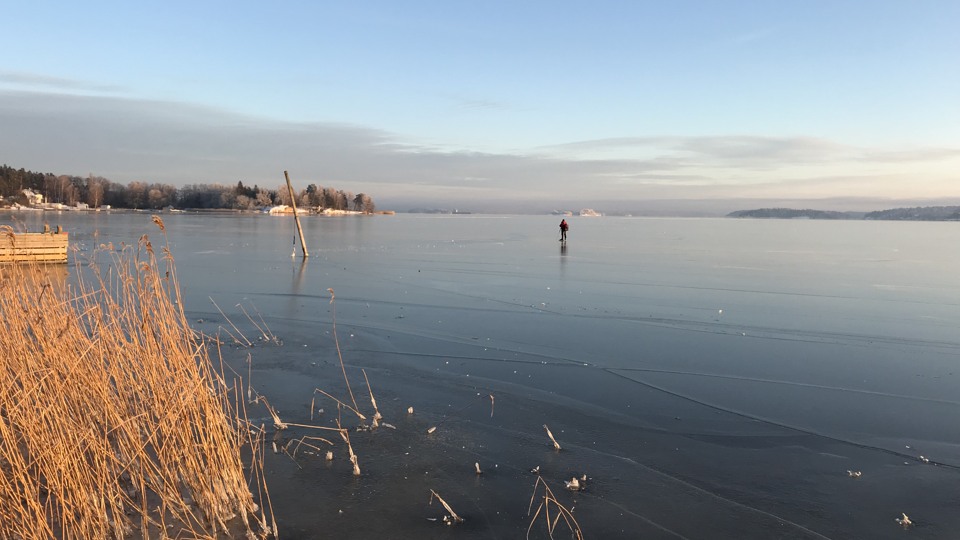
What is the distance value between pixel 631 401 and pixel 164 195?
14507 centimetres

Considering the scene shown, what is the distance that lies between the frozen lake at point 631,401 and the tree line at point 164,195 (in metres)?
114

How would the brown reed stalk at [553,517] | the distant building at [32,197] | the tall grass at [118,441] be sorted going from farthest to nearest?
the distant building at [32,197], the brown reed stalk at [553,517], the tall grass at [118,441]

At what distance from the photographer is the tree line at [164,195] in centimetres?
11000

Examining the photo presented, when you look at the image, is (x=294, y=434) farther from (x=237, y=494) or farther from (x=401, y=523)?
(x=401, y=523)

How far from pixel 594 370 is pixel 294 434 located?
403cm

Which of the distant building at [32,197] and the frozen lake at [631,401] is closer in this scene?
the frozen lake at [631,401]

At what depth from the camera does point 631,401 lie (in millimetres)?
6746

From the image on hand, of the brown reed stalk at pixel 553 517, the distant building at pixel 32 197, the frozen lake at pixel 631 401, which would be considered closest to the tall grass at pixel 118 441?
the frozen lake at pixel 631 401

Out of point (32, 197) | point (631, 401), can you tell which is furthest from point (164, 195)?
point (631, 401)

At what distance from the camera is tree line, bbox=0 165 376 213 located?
11000cm

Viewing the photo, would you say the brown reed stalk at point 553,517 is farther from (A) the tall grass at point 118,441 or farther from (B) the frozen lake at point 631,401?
(A) the tall grass at point 118,441

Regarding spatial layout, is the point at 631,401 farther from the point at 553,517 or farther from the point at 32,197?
the point at 32,197

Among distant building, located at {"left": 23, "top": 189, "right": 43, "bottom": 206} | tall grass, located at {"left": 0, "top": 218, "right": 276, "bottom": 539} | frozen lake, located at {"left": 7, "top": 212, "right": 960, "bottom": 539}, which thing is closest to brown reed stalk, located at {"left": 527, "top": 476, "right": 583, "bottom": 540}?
frozen lake, located at {"left": 7, "top": 212, "right": 960, "bottom": 539}

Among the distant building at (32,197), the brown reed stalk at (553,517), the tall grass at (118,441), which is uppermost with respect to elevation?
the distant building at (32,197)
